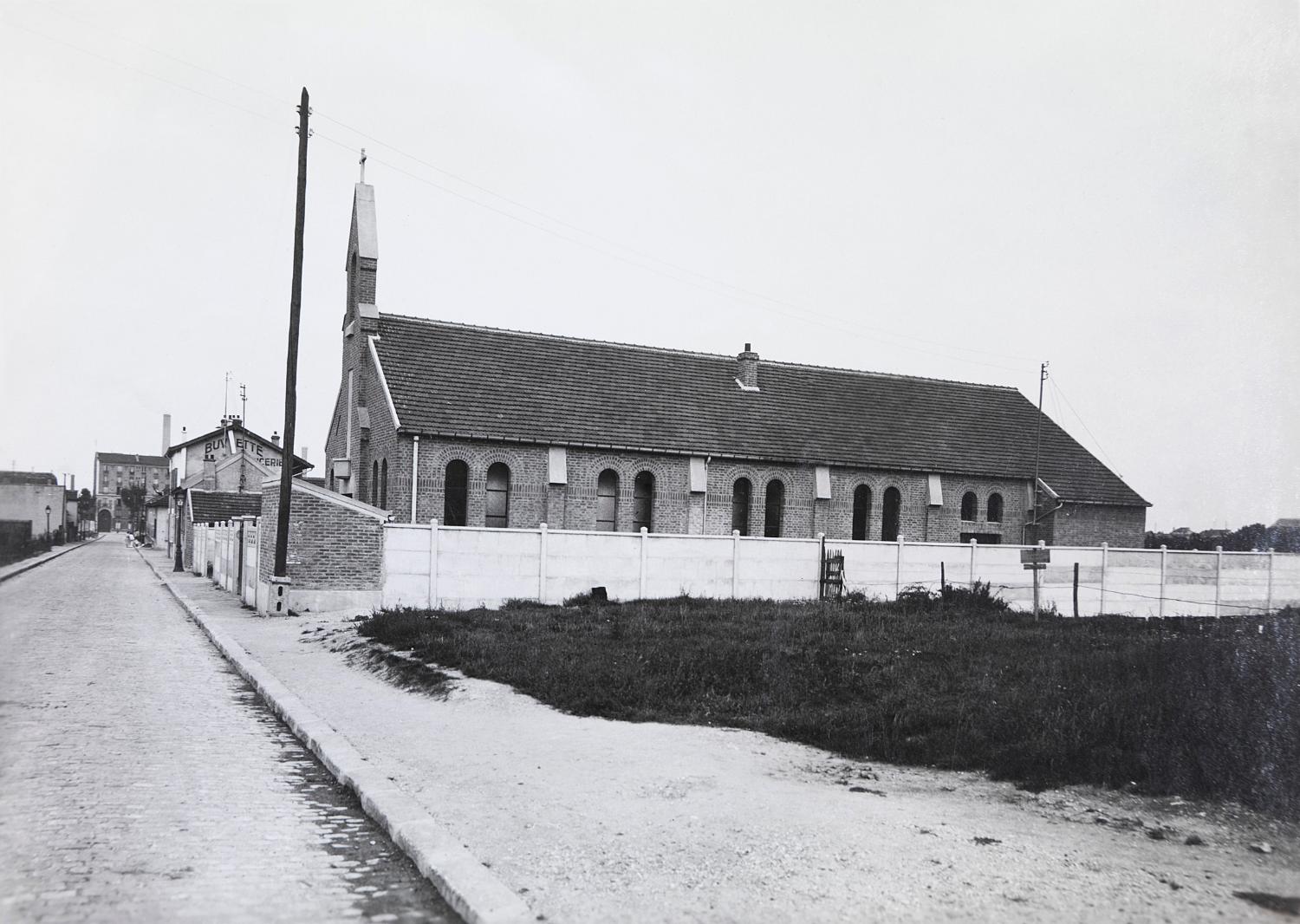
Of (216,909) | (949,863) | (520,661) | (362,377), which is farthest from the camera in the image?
(362,377)

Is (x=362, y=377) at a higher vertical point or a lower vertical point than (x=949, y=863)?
higher

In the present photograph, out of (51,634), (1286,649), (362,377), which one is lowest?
(51,634)

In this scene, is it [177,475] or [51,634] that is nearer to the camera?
[51,634]

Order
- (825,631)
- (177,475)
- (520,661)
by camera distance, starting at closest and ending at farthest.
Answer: (520,661) → (825,631) → (177,475)

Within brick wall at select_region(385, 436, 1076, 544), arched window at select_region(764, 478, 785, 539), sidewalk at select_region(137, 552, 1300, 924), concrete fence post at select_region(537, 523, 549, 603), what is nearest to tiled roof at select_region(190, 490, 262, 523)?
brick wall at select_region(385, 436, 1076, 544)

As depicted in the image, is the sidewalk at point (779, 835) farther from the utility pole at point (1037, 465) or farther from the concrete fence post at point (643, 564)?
the utility pole at point (1037, 465)

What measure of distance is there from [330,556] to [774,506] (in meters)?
15.9

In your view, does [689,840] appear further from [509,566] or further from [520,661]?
[509,566]

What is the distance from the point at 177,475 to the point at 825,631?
220 ft

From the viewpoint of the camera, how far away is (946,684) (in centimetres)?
1058

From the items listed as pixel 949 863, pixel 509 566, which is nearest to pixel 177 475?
pixel 509 566

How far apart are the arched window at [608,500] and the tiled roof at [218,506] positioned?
703 inches

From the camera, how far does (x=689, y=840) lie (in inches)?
227

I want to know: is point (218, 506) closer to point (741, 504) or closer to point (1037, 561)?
point (741, 504)
